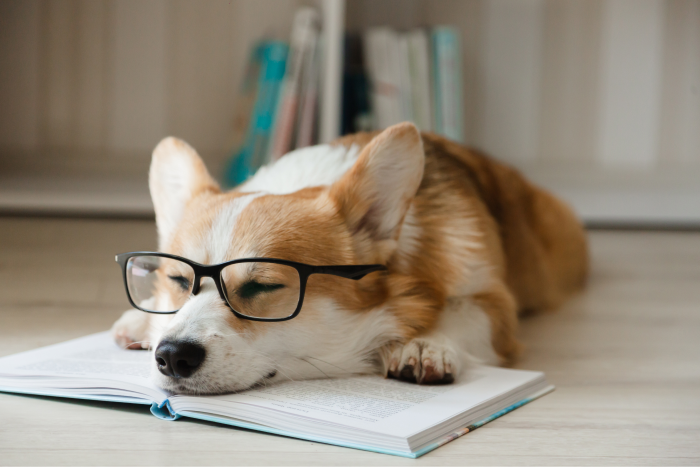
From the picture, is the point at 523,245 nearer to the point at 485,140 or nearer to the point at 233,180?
the point at 233,180

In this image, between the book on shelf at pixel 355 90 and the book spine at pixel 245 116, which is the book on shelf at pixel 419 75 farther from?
the book spine at pixel 245 116

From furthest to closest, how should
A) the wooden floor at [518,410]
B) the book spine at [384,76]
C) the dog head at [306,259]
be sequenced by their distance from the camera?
1. the book spine at [384,76]
2. the dog head at [306,259]
3. the wooden floor at [518,410]

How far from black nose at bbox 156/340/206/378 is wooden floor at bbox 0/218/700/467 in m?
0.07

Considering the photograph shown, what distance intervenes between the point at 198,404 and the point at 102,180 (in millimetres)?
2404

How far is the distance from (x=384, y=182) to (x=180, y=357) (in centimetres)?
44

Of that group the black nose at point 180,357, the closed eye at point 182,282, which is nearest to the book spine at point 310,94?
the closed eye at point 182,282

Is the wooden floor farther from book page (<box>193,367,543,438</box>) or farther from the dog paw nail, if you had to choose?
the dog paw nail

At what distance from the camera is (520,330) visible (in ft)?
5.43

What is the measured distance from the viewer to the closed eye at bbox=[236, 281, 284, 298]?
1001mm

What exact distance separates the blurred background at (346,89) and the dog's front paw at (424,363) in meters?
1.80

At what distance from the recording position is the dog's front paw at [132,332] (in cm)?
121

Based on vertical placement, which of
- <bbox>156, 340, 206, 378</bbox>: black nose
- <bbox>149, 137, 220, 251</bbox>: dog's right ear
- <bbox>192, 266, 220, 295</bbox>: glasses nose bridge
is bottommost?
<bbox>156, 340, 206, 378</bbox>: black nose

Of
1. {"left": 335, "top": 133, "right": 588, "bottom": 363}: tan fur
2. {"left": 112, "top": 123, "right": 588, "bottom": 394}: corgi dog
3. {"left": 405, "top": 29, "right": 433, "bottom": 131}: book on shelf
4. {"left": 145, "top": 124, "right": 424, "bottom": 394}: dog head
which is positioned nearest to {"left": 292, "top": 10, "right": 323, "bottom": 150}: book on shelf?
{"left": 405, "top": 29, "right": 433, "bottom": 131}: book on shelf

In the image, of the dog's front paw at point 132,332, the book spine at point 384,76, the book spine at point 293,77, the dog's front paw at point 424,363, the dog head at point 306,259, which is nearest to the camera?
the dog head at point 306,259
